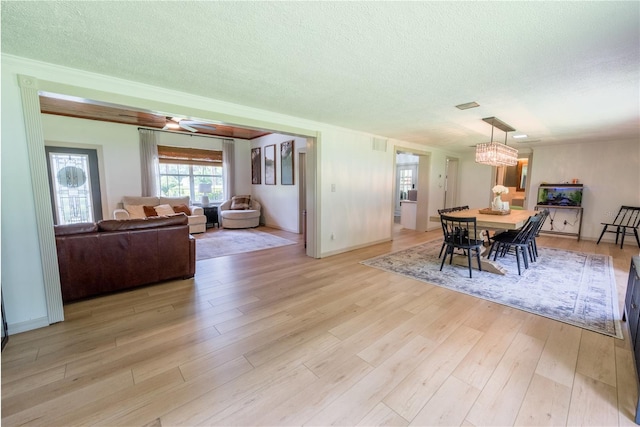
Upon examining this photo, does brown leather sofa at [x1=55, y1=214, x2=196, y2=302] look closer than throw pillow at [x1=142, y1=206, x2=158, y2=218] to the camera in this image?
Yes

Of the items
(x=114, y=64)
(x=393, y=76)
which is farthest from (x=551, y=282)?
(x=114, y=64)

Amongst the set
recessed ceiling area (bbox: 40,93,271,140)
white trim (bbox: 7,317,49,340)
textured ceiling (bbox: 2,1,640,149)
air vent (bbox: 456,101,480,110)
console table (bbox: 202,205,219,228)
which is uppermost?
recessed ceiling area (bbox: 40,93,271,140)

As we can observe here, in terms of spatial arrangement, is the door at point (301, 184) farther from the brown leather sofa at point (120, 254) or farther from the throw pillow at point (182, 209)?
the brown leather sofa at point (120, 254)

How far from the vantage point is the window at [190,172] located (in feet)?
23.6

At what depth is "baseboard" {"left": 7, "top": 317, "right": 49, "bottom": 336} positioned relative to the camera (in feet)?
7.53

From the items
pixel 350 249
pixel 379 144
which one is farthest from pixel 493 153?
pixel 350 249

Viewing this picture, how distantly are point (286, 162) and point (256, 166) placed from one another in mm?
1587

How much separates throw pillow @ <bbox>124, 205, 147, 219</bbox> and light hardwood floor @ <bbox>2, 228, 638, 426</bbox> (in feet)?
11.9

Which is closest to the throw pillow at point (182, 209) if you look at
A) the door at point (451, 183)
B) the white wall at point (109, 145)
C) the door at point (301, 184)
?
the white wall at point (109, 145)

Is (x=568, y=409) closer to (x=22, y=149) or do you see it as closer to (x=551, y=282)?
(x=551, y=282)

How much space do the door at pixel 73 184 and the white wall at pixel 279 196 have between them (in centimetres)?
387

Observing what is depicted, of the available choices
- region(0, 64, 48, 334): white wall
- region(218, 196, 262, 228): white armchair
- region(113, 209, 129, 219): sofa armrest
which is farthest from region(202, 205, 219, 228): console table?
region(0, 64, 48, 334): white wall

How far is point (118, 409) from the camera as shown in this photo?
1.55 metres

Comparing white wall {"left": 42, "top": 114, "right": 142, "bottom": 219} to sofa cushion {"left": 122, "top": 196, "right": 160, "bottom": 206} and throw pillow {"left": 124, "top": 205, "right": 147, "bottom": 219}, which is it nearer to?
sofa cushion {"left": 122, "top": 196, "right": 160, "bottom": 206}
